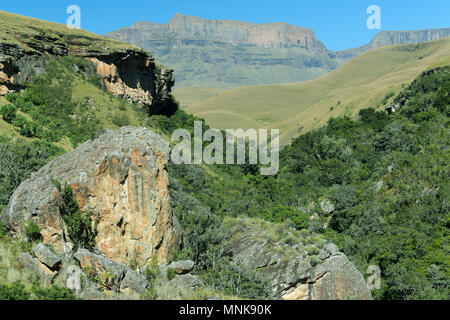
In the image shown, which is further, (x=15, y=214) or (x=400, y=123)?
(x=400, y=123)

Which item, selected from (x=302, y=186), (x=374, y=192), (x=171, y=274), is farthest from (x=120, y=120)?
(x=171, y=274)

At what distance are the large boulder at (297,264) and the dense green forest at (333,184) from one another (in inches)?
74.5

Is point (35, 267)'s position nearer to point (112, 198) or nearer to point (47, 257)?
point (47, 257)

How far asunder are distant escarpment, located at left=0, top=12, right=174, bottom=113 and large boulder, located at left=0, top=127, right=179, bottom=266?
96.5 feet

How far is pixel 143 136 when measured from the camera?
17.9 m

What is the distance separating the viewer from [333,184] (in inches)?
1855

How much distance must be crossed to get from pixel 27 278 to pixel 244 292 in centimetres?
938

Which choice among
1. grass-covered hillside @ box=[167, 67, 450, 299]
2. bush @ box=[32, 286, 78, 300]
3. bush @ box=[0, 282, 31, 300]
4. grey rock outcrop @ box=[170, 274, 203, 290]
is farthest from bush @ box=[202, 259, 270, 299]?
bush @ box=[0, 282, 31, 300]

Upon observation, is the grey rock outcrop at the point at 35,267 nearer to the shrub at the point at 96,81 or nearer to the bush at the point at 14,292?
the bush at the point at 14,292

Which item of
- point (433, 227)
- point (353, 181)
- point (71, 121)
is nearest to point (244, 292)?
point (433, 227)

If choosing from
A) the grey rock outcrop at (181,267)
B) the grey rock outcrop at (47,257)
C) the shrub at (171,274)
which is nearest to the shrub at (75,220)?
the grey rock outcrop at (47,257)

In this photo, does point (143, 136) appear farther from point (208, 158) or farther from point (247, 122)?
point (247, 122)

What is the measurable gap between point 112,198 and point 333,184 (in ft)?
117

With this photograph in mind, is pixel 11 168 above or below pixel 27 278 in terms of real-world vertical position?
above
